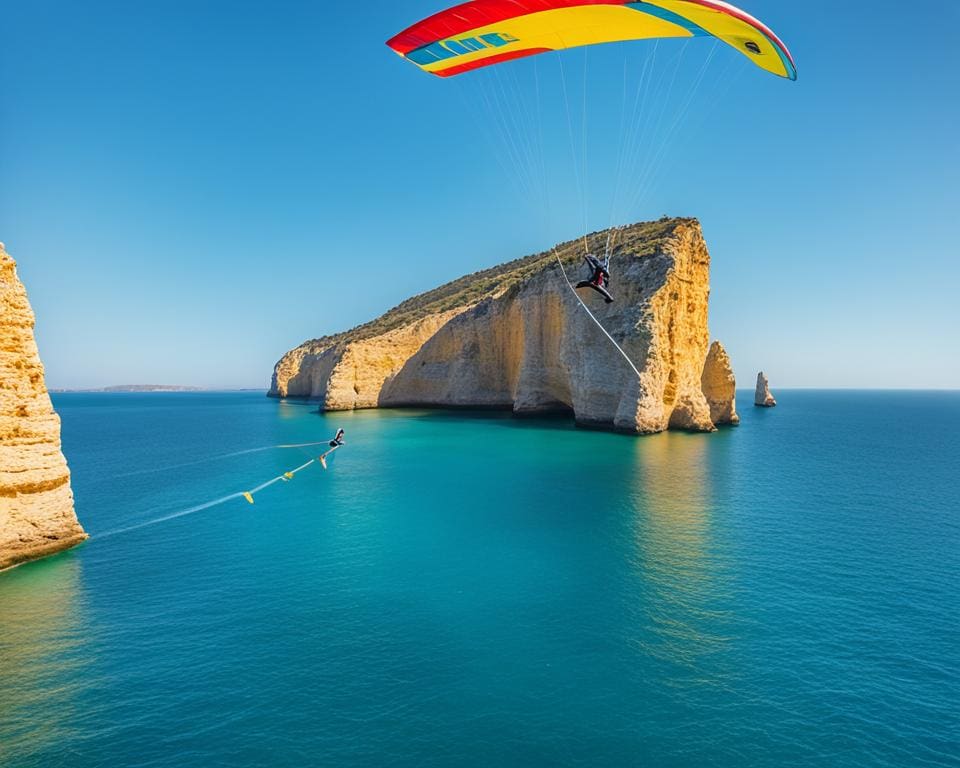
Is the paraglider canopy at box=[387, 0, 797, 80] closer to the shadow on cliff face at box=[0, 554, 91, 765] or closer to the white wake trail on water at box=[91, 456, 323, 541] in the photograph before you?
the shadow on cliff face at box=[0, 554, 91, 765]

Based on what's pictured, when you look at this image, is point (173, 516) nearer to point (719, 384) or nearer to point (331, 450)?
point (331, 450)

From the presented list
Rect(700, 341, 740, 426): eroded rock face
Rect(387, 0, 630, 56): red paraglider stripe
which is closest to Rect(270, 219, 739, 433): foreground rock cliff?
Rect(700, 341, 740, 426): eroded rock face

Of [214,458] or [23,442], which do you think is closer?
[23,442]

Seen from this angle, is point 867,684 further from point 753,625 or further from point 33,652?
point 33,652

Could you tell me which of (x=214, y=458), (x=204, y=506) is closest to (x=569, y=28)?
(x=204, y=506)

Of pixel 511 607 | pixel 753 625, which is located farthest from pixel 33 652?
pixel 753 625

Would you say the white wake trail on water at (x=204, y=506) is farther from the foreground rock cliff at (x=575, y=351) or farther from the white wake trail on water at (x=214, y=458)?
the foreground rock cliff at (x=575, y=351)
